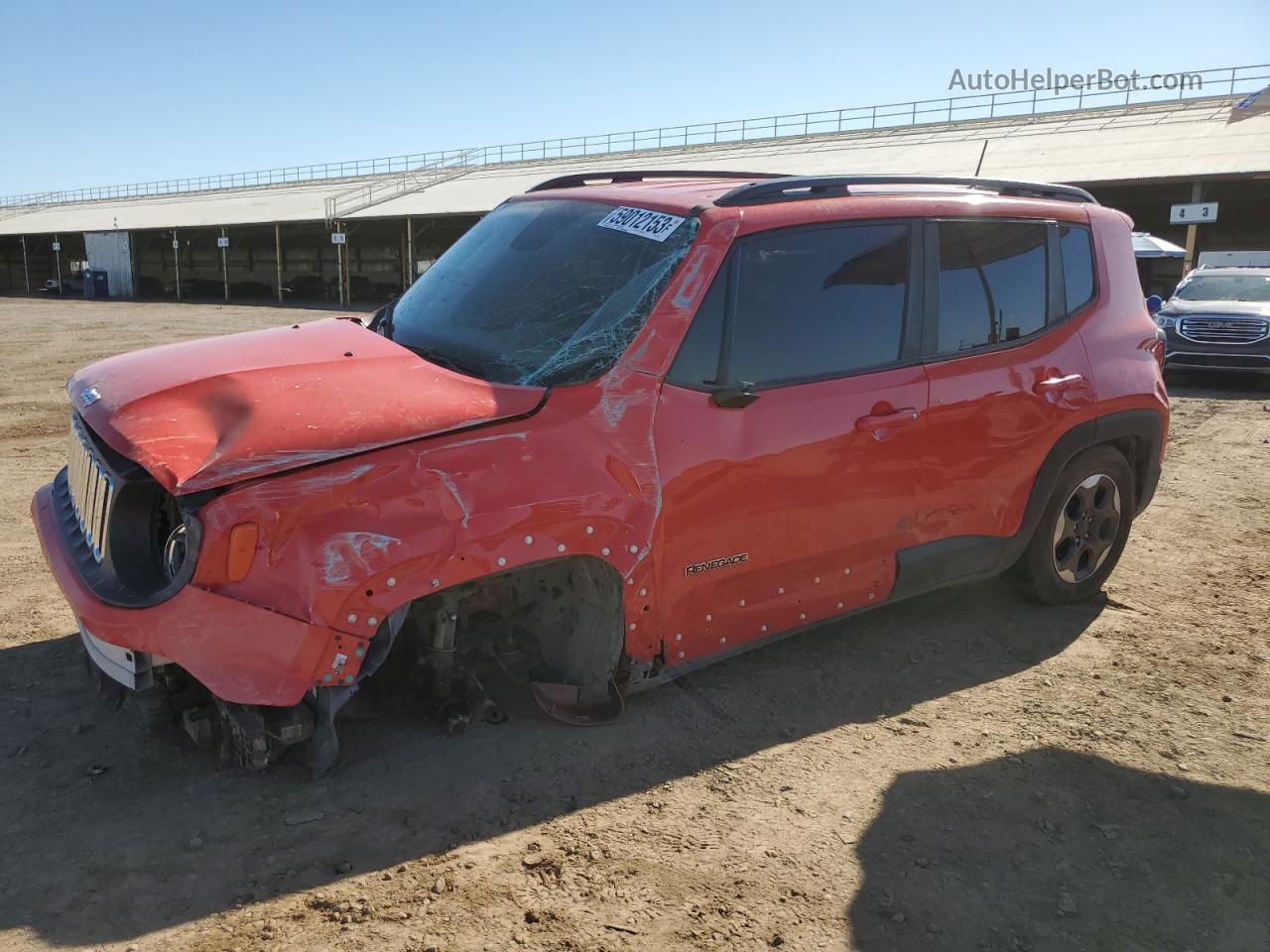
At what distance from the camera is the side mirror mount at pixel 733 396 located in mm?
3400

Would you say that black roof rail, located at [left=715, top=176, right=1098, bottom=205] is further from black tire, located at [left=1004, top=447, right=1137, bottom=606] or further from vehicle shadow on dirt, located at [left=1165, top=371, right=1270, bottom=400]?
vehicle shadow on dirt, located at [left=1165, top=371, right=1270, bottom=400]

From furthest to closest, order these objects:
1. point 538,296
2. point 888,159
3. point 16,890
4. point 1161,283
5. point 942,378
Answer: point 888,159 < point 1161,283 < point 942,378 < point 538,296 < point 16,890

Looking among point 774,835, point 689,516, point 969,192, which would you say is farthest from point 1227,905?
point 969,192

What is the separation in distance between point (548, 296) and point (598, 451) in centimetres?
77

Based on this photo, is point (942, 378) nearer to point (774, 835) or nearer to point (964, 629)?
point (964, 629)

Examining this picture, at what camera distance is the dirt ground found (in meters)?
2.60

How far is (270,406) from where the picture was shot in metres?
2.91

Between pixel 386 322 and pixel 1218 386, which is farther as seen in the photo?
pixel 1218 386

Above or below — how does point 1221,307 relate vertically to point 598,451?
below

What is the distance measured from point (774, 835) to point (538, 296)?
79.7 inches

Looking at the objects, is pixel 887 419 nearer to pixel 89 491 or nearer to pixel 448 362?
pixel 448 362

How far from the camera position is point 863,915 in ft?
8.74

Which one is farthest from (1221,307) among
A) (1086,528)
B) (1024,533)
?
(1024,533)

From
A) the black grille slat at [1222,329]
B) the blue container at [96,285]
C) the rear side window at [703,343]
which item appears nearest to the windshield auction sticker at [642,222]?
the rear side window at [703,343]
